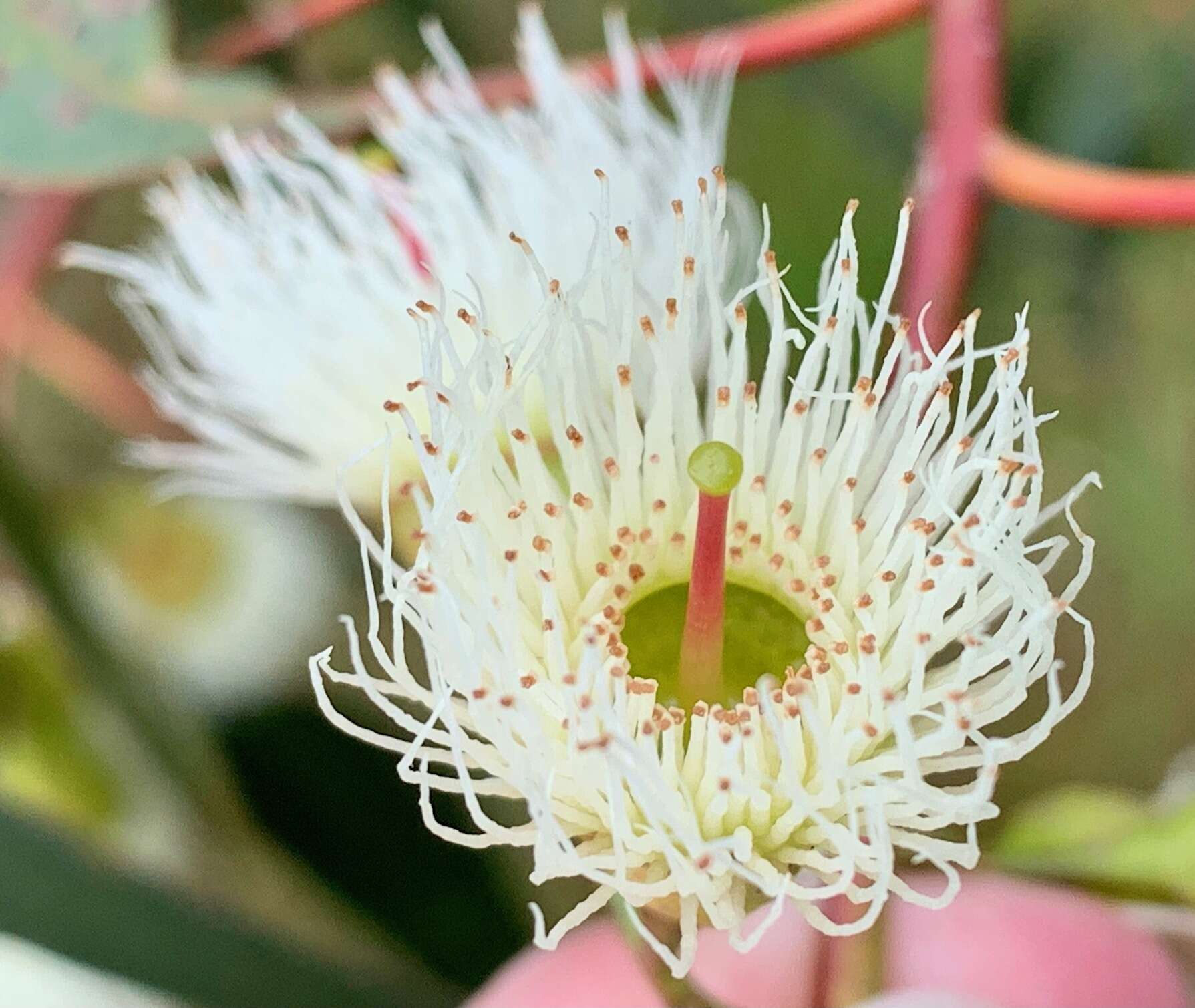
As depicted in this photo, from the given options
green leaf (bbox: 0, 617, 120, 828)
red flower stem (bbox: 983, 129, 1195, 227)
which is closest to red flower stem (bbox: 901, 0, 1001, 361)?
red flower stem (bbox: 983, 129, 1195, 227)

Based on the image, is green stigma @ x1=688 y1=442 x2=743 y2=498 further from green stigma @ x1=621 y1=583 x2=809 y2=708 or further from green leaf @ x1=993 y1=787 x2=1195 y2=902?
green leaf @ x1=993 y1=787 x2=1195 y2=902

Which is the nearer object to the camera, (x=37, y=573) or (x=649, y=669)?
(x=649, y=669)

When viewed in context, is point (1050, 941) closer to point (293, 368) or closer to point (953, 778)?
point (953, 778)

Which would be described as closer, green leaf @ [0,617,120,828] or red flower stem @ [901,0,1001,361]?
A: red flower stem @ [901,0,1001,361]

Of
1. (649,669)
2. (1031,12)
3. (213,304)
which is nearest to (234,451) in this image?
(213,304)

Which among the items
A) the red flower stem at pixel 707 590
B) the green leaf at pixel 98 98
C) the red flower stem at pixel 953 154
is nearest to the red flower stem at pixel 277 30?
the green leaf at pixel 98 98

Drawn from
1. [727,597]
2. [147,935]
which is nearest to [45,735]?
[147,935]
